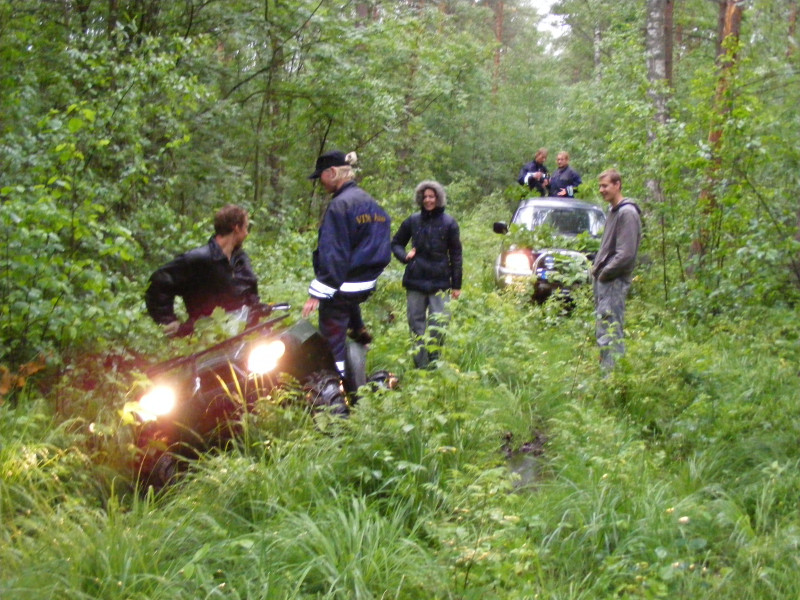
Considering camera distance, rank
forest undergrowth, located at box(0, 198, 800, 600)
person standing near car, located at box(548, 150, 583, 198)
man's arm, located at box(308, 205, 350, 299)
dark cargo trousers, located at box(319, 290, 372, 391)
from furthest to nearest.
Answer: person standing near car, located at box(548, 150, 583, 198), dark cargo trousers, located at box(319, 290, 372, 391), man's arm, located at box(308, 205, 350, 299), forest undergrowth, located at box(0, 198, 800, 600)

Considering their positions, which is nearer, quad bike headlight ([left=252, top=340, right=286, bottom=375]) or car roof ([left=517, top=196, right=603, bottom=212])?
quad bike headlight ([left=252, top=340, right=286, bottom=375])

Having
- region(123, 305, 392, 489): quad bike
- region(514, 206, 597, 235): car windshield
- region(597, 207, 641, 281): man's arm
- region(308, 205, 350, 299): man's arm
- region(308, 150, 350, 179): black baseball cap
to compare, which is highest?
region(308, 150, 350, 179): black baseball cap

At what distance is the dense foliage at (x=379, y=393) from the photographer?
3.59 metres

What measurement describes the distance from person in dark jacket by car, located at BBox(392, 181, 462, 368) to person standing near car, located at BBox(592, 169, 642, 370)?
1330mm

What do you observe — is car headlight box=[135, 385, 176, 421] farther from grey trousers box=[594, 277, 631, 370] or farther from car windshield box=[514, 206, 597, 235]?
car windshield box=[514, 206, 597, 235]

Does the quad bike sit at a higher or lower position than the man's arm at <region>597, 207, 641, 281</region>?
higher

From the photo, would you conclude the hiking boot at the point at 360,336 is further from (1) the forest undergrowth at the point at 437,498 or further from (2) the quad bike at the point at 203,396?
(2) the quad bike at the point at 203,396

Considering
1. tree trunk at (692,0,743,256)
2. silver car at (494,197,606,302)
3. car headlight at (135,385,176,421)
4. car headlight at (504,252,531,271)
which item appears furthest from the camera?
car headlight at (504,252,531,271)

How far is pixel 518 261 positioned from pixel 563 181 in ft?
12.1

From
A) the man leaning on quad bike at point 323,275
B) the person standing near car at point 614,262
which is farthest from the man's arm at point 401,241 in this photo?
the person standing near car at point 614,262

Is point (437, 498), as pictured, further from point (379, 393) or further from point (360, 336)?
point (360, 336)

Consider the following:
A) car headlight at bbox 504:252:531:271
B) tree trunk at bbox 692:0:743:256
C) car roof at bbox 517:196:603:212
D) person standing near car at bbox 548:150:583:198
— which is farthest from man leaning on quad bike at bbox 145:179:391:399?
person standing near car at bbox 548:150:583:198

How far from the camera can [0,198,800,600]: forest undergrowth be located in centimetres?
343

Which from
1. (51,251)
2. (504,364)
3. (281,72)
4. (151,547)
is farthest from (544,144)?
(151,547)
